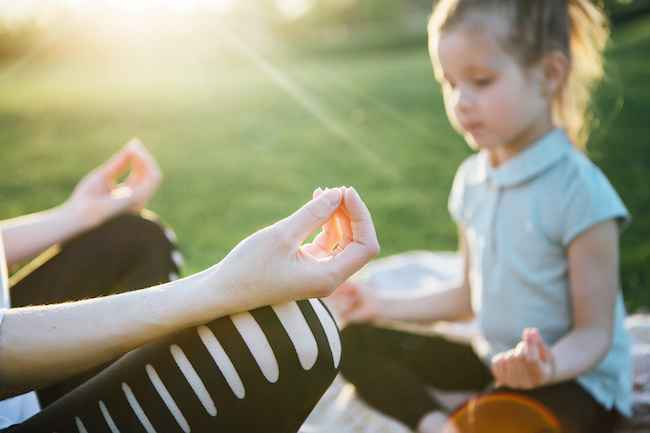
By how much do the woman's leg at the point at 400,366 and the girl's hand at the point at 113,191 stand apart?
911mm

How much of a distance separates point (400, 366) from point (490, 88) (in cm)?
94

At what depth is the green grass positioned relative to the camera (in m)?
4.06

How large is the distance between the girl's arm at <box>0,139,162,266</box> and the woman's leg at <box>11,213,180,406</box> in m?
0.09

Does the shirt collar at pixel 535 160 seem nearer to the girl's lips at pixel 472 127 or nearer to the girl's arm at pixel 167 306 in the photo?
the girl's lips at pixel 472 127

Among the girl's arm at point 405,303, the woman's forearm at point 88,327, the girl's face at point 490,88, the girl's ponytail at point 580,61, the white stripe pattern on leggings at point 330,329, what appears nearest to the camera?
the woman's forearm at point 88,327

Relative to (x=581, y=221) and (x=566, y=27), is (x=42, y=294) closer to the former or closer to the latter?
(x=581, y=221)

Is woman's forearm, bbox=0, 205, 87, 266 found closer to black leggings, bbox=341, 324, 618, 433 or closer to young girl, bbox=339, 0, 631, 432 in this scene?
black leggings, bbox=341, 324, 618, 433

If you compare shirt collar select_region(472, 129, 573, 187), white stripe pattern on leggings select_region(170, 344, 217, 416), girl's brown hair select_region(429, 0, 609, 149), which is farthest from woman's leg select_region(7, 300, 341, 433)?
girl's brown hair select_region(429, 0, 609, 149)

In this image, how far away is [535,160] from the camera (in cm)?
151

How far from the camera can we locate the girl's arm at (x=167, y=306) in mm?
870

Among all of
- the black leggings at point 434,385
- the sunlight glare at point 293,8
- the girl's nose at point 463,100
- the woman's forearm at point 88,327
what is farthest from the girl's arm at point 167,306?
the sunlight glare at point 293,8

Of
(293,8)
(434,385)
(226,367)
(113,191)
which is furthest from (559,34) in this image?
(293,8)

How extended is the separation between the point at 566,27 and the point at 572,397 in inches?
42.5

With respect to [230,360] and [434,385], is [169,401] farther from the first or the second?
[434,385]
